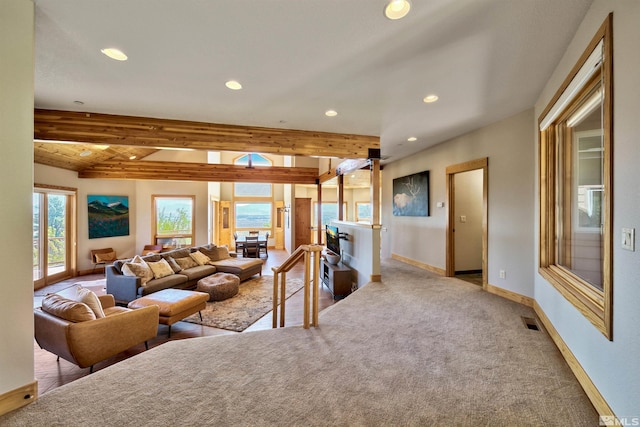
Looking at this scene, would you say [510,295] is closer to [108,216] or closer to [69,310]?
[69,310]

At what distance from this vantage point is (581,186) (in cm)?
246

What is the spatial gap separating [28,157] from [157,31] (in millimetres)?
1226

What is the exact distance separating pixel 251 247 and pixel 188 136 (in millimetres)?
5742

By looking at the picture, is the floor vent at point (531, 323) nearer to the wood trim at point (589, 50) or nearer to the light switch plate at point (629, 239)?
the light switch plate at point (629, 239)

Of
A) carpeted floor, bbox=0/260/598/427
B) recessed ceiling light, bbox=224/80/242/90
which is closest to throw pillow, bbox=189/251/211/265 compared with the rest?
carpeted floor, bbox=0/260/598/427

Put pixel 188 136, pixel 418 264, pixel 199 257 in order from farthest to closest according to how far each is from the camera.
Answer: pixel 199 257
pixel 418 264
pixel 188 136

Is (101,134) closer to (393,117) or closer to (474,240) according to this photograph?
(393,117)

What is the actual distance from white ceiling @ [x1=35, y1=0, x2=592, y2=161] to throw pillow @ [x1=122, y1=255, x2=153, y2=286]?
8.88 ft

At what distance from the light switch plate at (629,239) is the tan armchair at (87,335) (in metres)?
4.06

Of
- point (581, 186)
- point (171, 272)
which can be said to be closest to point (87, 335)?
point (171, 272)

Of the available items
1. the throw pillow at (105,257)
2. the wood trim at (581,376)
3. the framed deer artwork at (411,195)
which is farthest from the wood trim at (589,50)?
the throw pillow at (105,257)

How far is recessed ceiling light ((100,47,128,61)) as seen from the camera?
7.30 ft

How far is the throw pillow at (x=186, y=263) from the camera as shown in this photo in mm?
5944

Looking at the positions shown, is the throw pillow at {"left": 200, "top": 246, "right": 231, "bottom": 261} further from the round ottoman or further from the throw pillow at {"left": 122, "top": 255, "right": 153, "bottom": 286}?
the throw pillow at {"left": 122, "top": 255, "right": 153, "bottom": 286}
